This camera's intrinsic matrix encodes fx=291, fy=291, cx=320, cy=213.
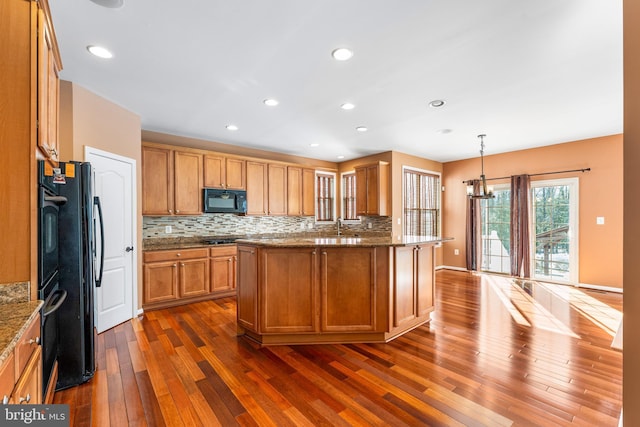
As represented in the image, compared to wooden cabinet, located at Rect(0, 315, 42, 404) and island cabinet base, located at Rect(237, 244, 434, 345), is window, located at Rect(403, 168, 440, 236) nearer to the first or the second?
island cabinet base, located at Rect(237, 244, 434, 345)

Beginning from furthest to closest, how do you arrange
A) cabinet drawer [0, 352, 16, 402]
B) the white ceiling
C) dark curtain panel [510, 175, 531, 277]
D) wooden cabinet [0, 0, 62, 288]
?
dark curtain panel [510, 175, 531, 277], the white ceiling, wooden cabinet [0, 0, 62, 288], cabinet drawer [0, 352, 16, 402]

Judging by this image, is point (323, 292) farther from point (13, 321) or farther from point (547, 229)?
point (547, 229)

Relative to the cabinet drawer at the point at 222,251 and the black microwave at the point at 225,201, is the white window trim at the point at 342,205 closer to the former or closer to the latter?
the black microwave at the point at 225,201

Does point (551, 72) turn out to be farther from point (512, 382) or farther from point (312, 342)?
point (312, 342)

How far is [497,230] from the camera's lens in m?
6.19

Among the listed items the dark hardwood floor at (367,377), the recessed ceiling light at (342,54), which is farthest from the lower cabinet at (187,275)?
the recessed ceiling light at (342,54)

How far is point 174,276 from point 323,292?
2.46 metres

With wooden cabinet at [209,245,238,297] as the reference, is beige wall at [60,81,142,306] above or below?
above

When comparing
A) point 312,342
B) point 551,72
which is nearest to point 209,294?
point 312,342

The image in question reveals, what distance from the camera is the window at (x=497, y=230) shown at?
6043 mm

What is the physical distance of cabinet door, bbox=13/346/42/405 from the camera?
3.68 feet

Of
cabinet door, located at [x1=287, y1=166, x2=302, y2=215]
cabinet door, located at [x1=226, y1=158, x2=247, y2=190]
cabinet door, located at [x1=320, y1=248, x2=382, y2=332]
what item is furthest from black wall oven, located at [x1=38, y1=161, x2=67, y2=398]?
cabinet door, located at [x1=287, y1=166, x2=302, y2=215]

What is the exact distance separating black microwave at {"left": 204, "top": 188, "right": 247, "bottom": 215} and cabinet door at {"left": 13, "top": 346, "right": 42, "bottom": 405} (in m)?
3.40

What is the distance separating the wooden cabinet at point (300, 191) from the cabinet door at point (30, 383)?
4.58 metres
